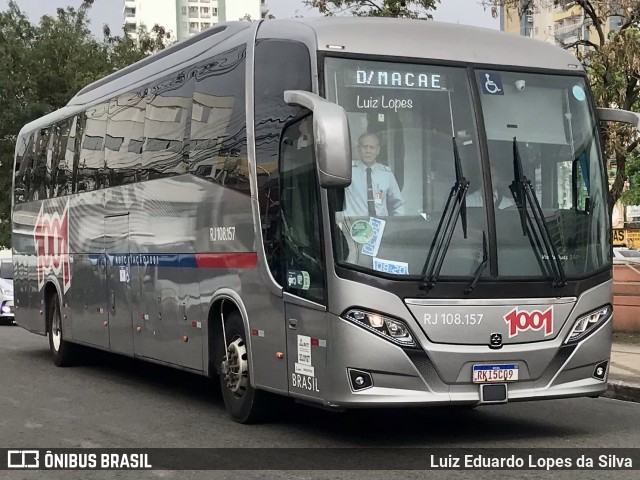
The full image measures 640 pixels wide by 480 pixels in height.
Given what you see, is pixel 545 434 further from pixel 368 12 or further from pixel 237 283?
pixel 368 12

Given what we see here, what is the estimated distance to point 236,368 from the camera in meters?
10.4

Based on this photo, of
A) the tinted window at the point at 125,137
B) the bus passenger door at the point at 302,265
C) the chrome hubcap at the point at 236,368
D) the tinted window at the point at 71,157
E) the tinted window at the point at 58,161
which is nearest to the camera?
the bus passenger door at the point at 302,265

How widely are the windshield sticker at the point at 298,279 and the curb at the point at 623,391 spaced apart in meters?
4.46

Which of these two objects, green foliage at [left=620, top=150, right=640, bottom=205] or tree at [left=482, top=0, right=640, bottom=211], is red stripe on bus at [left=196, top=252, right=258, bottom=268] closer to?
tree at [left=482, top=0, right=640, bottom=211]

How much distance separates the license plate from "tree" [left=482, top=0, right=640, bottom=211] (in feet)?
31.9

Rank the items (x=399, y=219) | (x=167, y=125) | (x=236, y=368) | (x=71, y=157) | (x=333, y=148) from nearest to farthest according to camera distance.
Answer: (x=333, y=148), (x=399, y=219), (x=236, y=368), (x=167, y=125), (x=71, y=157)

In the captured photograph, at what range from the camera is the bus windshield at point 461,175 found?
28.6 feet

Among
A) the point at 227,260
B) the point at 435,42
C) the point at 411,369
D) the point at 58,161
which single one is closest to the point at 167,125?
the point at 227,260

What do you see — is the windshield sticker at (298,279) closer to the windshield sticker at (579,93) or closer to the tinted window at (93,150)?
the windshield sticker at (579,93)

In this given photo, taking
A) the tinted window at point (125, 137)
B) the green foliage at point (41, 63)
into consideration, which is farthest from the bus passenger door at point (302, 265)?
the green foliage at point (41, 63)

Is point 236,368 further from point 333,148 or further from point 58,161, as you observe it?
point 58,161

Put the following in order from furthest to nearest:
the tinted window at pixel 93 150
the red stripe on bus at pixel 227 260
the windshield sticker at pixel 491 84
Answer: the tinted window at pixel 93 150, the red stripe on bus at pixel 227 260, the windshield sticker at pixel 491 84

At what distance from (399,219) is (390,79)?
1124 mm

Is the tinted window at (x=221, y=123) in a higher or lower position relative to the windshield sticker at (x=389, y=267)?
higher
